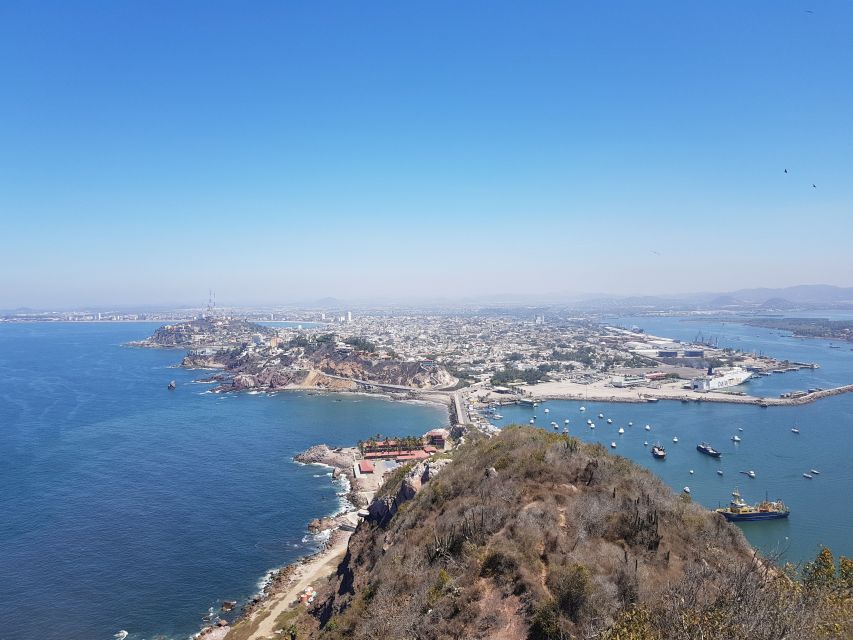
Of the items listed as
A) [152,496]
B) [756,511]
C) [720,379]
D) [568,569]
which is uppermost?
[568,569]

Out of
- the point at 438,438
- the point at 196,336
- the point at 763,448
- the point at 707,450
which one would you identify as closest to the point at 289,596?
the point at 438,438

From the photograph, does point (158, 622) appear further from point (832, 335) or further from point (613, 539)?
point (832, 335)

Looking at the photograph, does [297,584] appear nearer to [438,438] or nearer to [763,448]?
[438,438]

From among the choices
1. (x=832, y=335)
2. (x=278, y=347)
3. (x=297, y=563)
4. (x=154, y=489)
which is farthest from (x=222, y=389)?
(x=832, y=335)

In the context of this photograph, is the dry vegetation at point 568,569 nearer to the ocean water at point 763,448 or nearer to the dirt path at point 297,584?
the dirt path at point 297,584

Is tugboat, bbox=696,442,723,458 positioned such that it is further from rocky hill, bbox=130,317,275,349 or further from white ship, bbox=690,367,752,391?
rocky hill, bbox=130,317,275,349

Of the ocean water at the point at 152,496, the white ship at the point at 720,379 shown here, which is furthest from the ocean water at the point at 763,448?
the ocean water at the point at 152,496
